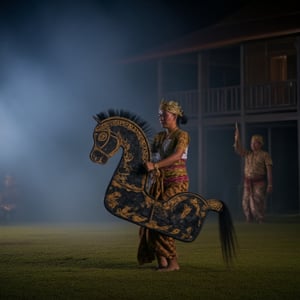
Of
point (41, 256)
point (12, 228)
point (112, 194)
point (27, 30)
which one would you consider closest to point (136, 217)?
point (112, 194)

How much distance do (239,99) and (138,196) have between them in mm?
18078

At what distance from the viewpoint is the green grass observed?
26.6 feet

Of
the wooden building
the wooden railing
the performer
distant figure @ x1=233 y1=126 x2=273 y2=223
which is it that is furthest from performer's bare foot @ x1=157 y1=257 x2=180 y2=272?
the wooden railing

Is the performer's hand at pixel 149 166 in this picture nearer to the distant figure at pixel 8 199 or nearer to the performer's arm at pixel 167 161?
the performer's arm at pixel 167 161

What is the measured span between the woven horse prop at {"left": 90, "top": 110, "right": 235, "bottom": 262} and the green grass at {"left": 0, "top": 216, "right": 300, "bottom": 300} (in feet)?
1.59

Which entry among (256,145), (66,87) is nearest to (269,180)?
(256,145)

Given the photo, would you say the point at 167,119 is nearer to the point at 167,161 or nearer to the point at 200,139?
the point at 167,161

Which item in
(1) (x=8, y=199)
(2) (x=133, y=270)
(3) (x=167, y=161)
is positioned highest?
(1) (x=8, y=199)

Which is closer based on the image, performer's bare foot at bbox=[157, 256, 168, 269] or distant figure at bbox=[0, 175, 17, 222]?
performer's bare foot at bbox=[157, 256, 168, 269]

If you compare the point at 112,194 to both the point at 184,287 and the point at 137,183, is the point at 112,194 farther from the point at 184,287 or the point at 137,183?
the point at 184,287

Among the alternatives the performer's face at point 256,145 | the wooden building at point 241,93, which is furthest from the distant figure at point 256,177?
the wooden building at point 241,93

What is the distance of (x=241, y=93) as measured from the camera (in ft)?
84.9

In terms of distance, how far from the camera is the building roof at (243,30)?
2461 centimetres

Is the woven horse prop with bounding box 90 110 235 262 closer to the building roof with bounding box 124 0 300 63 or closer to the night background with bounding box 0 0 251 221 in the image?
the building roof with bounding box 124 0 300 63
